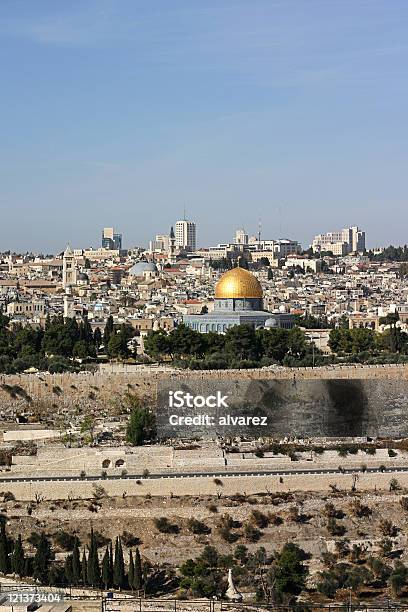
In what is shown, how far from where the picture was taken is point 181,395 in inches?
1362

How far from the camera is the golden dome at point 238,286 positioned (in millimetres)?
54500

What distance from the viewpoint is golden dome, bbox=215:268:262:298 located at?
54500 millimetres

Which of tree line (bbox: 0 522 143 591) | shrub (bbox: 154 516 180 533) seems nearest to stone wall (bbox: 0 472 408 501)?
shrub (bbox: 154 516 180 533)

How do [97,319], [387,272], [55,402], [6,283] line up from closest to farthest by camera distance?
1. [55,402]
2. [97,319]
3. [6,283]
4. [387,272]

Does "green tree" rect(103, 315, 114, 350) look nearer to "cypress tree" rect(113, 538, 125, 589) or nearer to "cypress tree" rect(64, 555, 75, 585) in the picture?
"cypress tree" rect(64, 555, 75, 585)

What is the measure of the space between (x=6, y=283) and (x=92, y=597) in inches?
2724

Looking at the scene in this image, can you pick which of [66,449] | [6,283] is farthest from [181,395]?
[6,283]

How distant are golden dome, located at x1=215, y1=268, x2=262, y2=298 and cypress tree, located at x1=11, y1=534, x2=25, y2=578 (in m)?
30.2

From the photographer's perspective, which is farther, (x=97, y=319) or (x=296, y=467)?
(x=97, y=319)

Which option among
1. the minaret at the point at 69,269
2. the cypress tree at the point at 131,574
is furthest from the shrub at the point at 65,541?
the minaret at the point at 69,269

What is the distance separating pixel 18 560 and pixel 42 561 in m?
0.37

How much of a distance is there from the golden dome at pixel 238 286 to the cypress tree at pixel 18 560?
30.2 meters

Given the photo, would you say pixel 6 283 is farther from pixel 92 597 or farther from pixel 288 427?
pixel 92 597

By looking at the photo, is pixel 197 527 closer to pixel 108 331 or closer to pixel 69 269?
pixel 108 331
